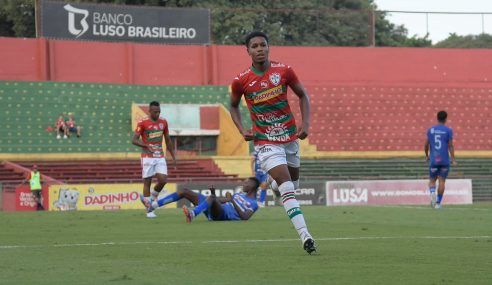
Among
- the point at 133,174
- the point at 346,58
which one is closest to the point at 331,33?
the point at 346,58

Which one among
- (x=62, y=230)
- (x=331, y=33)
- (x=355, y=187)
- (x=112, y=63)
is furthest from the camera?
(x=331, y=33)

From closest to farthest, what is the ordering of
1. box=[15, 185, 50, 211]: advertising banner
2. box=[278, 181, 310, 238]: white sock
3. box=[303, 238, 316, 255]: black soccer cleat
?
box=[303, 238, 316, 255]: black soccer cleat, box=[278, 181, 310, 238]: white sock, box=[15, 185, 50, 211]: advertising banner

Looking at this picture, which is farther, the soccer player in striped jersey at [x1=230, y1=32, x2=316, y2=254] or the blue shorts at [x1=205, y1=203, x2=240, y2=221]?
the blue shorts at [x1=205, y1=203, x2=240, y2=221]

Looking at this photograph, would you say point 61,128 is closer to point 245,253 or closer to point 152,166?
point 152,166

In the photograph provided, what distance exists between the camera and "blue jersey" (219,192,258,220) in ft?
58.3

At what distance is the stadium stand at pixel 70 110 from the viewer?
4516cm

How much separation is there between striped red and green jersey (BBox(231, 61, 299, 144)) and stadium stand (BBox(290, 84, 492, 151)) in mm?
39937

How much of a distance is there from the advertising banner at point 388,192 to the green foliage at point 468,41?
22953 millimetres

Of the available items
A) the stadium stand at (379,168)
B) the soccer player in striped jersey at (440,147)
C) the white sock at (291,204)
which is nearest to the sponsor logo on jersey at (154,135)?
the soccer player in striped jersey at (440,147)

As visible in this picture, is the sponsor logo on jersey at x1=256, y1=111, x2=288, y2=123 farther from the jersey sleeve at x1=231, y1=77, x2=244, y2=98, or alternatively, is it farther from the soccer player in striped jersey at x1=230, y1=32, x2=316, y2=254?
the jersey sleeve at x1=231, y1=77, x2=244, y2=98

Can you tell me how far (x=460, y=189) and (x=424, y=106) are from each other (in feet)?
53.7

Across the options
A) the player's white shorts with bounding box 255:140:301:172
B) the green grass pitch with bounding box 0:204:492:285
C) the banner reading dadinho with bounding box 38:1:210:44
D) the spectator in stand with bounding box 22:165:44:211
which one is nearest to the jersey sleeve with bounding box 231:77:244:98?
the player's white shorts with bounding box 255:140:301:172

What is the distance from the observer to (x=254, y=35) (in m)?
10.7

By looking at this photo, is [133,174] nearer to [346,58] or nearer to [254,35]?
[346,58]
